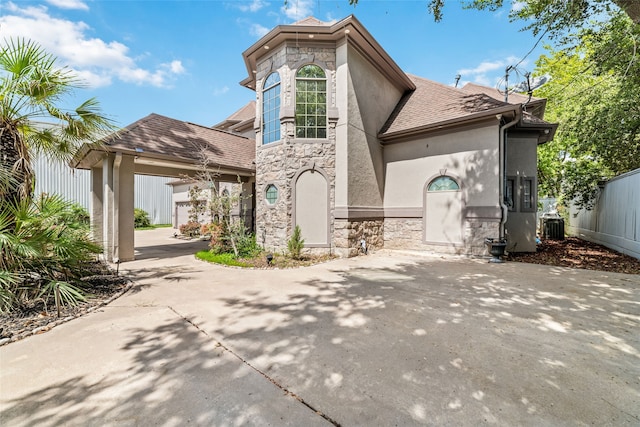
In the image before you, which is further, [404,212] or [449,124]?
[404,212]

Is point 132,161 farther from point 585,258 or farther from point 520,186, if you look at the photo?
point 585,258

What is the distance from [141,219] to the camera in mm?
22391

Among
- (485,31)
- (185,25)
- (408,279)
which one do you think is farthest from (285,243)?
(485,31)

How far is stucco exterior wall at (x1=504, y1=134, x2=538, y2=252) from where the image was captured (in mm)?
9820

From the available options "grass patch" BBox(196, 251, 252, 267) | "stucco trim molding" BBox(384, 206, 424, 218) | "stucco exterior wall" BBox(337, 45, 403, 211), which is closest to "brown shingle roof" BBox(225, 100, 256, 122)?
"stucco exterior wall" BBox(337, 45, 403, 211)

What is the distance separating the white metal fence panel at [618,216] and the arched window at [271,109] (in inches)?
443

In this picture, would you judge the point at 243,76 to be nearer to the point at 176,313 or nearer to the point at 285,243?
the point at 285,243

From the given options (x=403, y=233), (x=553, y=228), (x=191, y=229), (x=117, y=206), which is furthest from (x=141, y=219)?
(x=553, y=228)

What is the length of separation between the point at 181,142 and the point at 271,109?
3.69 m

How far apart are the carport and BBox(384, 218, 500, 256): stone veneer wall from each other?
20.9 ft

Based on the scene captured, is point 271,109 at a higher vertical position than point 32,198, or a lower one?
higher

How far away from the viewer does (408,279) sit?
6.21 m

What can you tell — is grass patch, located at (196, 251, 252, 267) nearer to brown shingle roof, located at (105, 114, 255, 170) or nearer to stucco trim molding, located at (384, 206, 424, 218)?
brown shingle roof, located at (105, 114, 255, 170)

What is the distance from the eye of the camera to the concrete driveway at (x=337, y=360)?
6.87 feet
